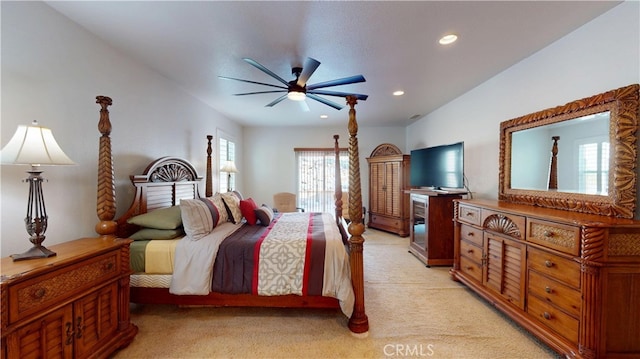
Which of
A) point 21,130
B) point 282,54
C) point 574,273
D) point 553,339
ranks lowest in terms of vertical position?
point 553,339

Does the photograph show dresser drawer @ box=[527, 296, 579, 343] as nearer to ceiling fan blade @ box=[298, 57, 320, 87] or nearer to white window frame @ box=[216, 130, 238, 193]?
ceiling fan blade @ box=[298, 57, 320, 87]

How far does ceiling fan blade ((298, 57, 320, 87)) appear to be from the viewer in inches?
80.4

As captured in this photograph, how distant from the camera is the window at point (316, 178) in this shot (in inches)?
245

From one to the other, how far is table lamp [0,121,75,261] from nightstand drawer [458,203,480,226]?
351 cm

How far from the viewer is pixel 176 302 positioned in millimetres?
2264

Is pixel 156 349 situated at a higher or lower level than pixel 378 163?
lower

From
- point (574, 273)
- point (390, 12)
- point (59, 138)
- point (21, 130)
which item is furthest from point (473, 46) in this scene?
point (59, 138)

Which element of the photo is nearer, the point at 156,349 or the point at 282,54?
the point at 156,349

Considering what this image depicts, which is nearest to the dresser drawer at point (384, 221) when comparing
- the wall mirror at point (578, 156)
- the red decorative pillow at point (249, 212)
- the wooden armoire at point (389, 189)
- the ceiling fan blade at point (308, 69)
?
the wooden armoire at point (389, 189)

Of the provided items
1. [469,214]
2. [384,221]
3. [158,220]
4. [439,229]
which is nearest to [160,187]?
[158,220]

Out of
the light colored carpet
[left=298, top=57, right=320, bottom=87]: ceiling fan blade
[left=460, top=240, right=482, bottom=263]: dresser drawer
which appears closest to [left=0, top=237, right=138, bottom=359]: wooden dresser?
the light colored carpet

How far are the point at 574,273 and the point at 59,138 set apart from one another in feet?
12.9

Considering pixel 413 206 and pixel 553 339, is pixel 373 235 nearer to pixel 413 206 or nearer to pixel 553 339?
pixel 413 206

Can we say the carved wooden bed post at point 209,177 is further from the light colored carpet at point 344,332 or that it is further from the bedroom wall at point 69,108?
the light colored carpet at point 344,332
